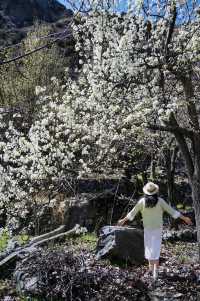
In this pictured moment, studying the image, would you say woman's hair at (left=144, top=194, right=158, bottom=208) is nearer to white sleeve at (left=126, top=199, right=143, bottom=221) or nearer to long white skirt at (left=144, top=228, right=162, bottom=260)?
white sleeve at (left=126, top=199, right=143, bottom=221)

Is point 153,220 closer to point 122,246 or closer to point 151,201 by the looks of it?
point 151,201

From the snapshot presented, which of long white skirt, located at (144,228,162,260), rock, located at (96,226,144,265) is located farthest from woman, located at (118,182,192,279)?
rock, located at (96,226,144,265)

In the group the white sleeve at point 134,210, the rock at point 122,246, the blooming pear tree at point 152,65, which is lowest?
the rock at point 122,246

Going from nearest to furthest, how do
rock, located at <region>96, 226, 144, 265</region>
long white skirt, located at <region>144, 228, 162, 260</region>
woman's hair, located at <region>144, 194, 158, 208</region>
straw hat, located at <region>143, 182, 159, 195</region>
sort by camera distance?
straw hat, located at <region>143, 182, 159, 195</region> → woman's hair, located at <region>144, 194, 158, 208</region> → long white skirt, located at <region>144, 228, 162, 260</region> → rock, located at <region>96, 226, 144, 265</region>

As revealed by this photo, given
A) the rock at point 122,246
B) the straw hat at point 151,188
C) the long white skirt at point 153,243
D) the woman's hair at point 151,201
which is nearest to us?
the straw hat at point 151,188

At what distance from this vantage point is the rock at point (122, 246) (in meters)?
9.56

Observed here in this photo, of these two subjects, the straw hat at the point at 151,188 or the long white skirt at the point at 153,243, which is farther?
the long white skirt at the point at 153,243

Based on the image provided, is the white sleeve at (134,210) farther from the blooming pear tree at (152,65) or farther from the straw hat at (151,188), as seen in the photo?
the blooming pear tree at (152,65)

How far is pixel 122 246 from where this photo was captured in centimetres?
962

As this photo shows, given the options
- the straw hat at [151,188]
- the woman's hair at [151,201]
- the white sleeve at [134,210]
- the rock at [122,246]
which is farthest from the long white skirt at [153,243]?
the rock at [122,246]

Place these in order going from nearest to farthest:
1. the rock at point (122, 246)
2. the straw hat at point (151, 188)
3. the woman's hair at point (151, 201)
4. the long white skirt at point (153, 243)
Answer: the straw hat at point (151, 188), the woman's hair at point (151, 201), the long white skirt at point (153, 243), the rock at point (122, 246)

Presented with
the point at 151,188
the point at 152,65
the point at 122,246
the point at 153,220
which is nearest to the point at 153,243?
the point at 153,220

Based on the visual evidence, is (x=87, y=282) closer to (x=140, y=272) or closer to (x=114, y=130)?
(x=140, y=272)

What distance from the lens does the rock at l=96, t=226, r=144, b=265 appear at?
956cm
